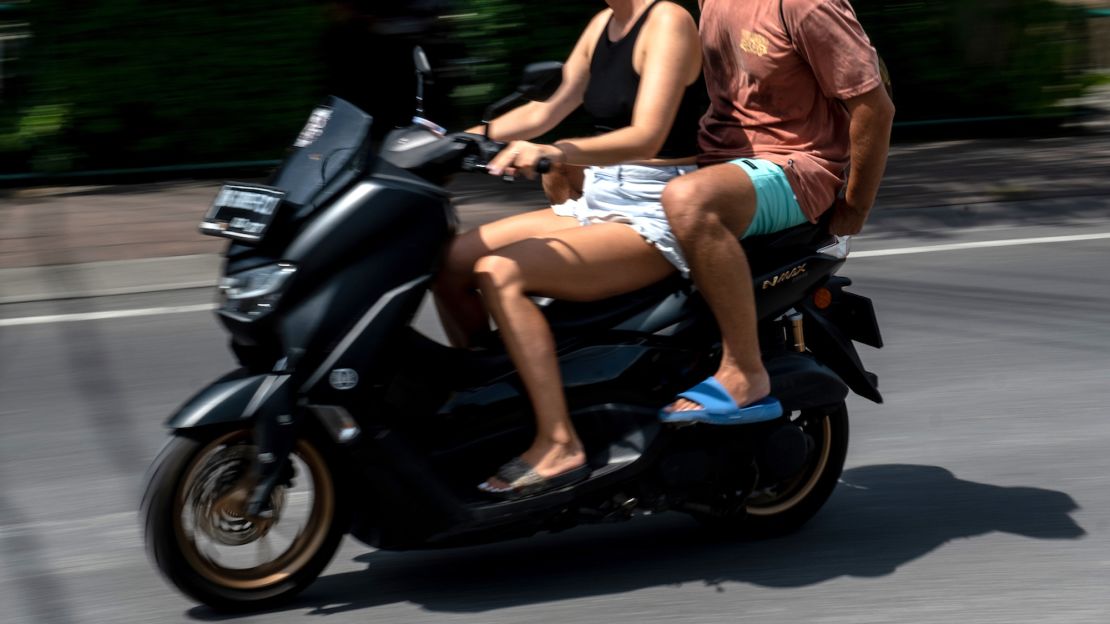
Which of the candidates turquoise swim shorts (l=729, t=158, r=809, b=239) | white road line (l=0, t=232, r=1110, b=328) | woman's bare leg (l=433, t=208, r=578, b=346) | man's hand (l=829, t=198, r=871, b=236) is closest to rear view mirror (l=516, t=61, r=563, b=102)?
woman's bare leg (l=433, t=208, r=578, b=346)

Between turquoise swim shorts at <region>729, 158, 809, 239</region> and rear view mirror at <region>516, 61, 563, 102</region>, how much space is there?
68cm

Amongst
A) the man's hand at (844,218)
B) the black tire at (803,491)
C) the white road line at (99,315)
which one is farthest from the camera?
the white road line at (99,315)

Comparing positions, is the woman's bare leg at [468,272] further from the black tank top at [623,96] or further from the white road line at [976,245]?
the white road line at [976,245]

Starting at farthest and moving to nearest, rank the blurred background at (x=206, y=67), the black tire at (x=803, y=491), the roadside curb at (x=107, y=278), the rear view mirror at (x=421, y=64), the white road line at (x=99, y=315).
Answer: the blurred background at (x=206, y=67), the roadside curb at (x=107, y=278), the white road line at (x=99, y=315), the black tire at (x=803, y=491), the rear view mirror at (x=421, y=64)

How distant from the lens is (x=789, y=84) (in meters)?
4.06

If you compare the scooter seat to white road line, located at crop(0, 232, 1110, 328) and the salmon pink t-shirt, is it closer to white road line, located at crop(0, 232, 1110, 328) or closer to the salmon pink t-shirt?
the salmon pink t-shirt

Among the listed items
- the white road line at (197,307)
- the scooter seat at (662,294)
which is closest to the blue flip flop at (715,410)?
the scooter seat at (662,294)

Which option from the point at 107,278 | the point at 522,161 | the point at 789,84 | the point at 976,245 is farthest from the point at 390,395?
the point at 976,245

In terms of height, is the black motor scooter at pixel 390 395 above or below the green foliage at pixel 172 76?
above

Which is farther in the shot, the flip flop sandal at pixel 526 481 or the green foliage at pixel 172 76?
the green foliage at pixel 172 76

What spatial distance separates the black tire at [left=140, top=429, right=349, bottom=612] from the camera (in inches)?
142

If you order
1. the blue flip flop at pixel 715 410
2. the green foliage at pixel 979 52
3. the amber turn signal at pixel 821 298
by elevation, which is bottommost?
the green foliage at pixel 979 52

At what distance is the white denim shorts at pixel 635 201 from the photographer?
3936mm

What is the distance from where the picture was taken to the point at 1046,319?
21.6 ft
